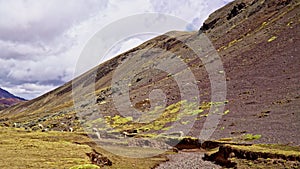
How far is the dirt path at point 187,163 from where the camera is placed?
41.6 meters

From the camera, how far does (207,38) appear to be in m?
174

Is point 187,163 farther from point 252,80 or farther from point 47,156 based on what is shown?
point 252,80

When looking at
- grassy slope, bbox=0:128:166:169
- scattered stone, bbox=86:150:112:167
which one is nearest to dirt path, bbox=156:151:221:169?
grassy slope, bbox=0:128:166:169

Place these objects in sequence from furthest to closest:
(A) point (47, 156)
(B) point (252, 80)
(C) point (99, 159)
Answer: (B) point (252, 80)
(C) point (99, 159)
(A) point (47, 156)

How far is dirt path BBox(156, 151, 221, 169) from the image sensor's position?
41.6 metres

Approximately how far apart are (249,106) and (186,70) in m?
56.3

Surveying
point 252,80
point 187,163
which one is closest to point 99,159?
point 187,163

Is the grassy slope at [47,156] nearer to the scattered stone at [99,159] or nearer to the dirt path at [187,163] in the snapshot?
the scattered stone at [99,159]

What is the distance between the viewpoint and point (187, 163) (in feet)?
149

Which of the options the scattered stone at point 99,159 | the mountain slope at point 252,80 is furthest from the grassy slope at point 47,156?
the mountain slope at point 252,80

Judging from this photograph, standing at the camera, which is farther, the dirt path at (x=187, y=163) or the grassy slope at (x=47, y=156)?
the dirt path at (x=187, y=163)

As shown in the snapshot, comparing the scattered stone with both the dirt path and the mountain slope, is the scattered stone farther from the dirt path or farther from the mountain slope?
the mountain slope

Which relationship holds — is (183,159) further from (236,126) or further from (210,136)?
(236,126)

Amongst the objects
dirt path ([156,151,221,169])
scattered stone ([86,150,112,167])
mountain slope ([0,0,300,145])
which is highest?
mountain slope ([0,0,300,145])
